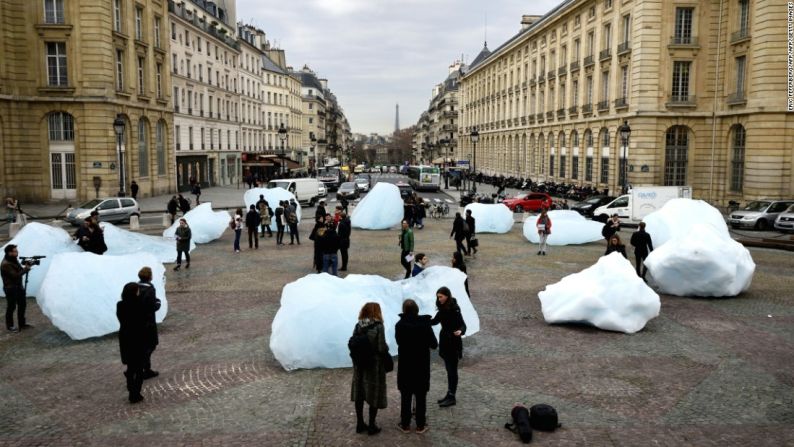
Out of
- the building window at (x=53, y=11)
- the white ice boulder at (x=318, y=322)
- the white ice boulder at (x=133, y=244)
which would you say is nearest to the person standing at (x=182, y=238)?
the white ice boulder at (x=133, y=244)

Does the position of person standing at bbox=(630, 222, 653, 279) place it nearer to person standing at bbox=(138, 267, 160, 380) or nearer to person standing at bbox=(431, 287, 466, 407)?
person standing at bbox=(431, 287, 466, 407)

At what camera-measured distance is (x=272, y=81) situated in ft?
308

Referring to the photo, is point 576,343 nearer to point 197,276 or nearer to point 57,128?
point 197,276

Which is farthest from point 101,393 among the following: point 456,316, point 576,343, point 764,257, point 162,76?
point 162,76

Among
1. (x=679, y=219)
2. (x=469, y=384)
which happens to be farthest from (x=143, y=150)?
(x=469, y=384)

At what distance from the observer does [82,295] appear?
12.0 meters

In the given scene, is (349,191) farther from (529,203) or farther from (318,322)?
(318,322)

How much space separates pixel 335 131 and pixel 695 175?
126800 millimetres

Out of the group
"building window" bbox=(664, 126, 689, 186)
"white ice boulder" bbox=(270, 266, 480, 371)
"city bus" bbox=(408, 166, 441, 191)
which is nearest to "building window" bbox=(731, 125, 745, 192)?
"building window" bbox=(664, 126, 689, 186)

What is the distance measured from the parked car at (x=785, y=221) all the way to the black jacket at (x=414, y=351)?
2784cm

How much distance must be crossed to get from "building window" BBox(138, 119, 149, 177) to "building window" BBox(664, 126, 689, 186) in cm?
3537

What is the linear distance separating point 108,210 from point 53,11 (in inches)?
625

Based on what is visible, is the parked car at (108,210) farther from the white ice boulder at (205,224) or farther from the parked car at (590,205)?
the parked car at (590,205)

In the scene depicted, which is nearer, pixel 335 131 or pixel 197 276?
pixel 197 276
